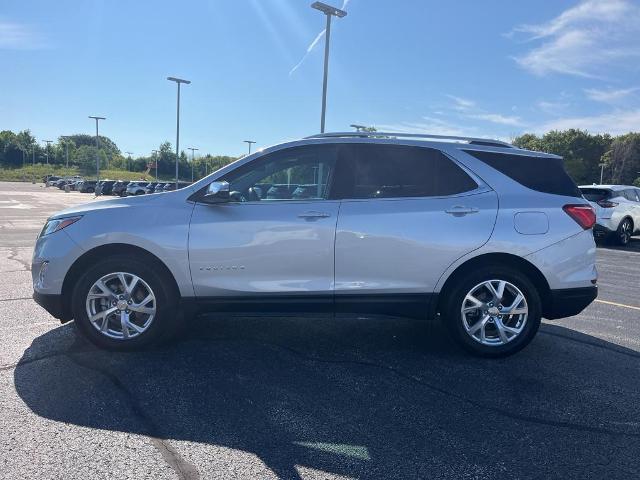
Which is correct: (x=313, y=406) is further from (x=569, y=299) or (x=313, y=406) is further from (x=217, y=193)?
(x=569, y=299)

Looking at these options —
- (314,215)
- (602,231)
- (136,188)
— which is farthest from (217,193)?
(136,188)

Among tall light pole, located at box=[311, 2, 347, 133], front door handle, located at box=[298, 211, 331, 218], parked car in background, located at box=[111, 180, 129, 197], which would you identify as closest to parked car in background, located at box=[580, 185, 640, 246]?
tall light pole, located at box=[311, 2, 347, 133]

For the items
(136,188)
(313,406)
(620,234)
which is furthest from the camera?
(136,188)

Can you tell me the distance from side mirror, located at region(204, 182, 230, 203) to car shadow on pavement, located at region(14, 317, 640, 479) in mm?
1303

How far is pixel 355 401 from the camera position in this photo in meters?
3.41

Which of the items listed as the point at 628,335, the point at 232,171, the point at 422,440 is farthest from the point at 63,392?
Answer: the point at 628,335

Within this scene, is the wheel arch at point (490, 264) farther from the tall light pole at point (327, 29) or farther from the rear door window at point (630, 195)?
the tall light pole at point (327, 29)

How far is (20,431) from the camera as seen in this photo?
2.92m

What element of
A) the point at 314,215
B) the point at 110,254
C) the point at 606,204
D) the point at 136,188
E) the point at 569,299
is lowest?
the point at 136,188

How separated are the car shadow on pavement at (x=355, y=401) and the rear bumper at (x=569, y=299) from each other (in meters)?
0.45

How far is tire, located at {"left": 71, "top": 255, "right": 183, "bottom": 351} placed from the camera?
163 inches

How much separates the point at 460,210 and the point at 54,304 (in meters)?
3.49

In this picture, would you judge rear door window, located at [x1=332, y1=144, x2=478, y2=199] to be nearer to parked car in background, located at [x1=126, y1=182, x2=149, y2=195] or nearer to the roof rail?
the roof rail

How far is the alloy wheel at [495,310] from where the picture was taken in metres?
4.25
